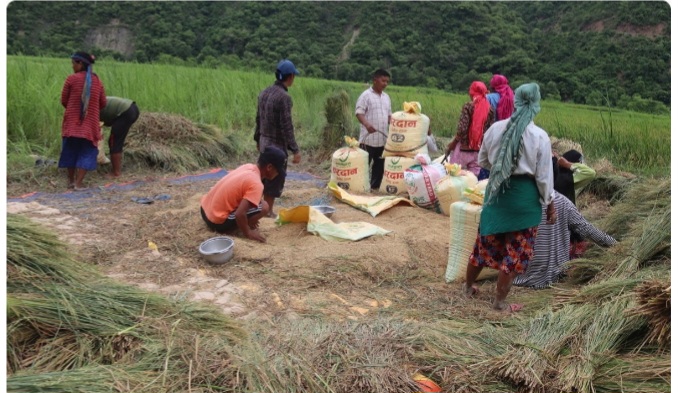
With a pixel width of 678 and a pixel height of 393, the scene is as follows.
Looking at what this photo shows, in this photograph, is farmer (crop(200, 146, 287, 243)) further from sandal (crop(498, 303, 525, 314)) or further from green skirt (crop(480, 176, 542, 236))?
sandal (crop(498, 303, 525, 314))

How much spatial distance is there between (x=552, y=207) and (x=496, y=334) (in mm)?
971

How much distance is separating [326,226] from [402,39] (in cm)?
1301

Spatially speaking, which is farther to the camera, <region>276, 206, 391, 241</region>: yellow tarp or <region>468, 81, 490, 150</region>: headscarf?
<region>468, 81, 490, 150</region>: headscarf

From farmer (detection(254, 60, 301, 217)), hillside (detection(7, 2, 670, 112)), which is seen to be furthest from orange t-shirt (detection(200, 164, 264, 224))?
hillside (detection(7, 2, 670, 112))

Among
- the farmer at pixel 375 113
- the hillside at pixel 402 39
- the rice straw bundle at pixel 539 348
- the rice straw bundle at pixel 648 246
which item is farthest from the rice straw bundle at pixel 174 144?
the hillside at pixel 402 39

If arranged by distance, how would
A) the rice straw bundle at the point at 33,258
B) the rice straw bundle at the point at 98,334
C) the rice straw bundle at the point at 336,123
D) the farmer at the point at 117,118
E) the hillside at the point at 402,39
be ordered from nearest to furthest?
the rice straw bundle at the point at 98,334
the rice straw bundle at the point at 33,258
the farmer at the point at 117,118
the rice straw bundle at the point at 336,123
the hillside at the point at 402,39

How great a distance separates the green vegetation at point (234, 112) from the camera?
22.7ft

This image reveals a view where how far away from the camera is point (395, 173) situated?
580 cm

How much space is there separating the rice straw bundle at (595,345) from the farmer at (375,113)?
359cm

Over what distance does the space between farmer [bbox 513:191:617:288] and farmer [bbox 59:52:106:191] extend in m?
4.12

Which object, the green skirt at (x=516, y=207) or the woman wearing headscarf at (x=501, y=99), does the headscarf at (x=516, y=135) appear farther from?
the woman wearing headscarf at (x=501, y=99)

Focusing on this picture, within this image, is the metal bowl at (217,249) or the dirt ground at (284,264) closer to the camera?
the dirt ground at (284,264)

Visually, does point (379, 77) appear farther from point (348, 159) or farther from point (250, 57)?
point (250, 57)

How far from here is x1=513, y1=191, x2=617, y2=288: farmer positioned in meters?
3.71
